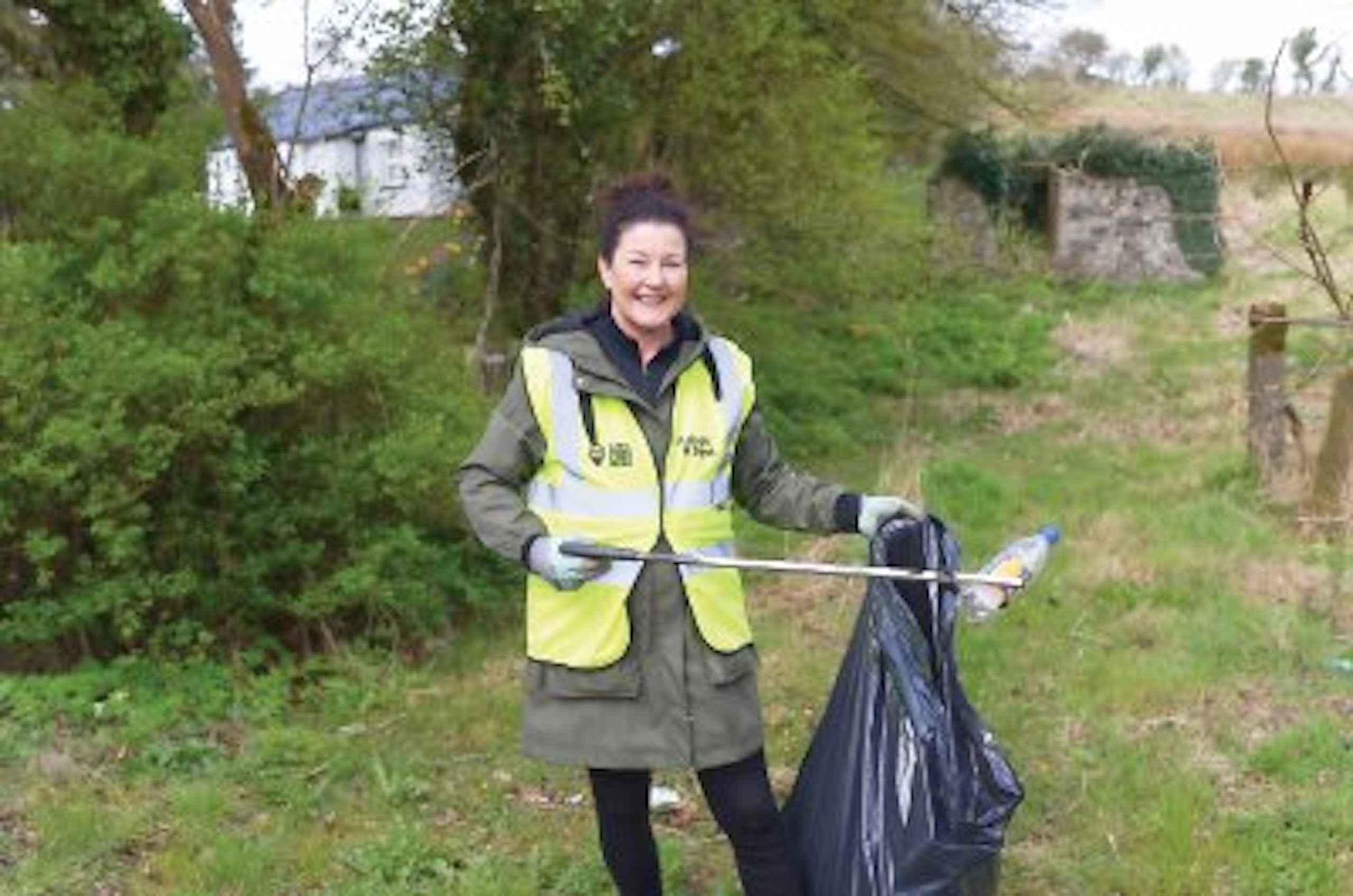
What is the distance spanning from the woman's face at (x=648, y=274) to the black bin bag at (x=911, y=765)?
0.67 metres

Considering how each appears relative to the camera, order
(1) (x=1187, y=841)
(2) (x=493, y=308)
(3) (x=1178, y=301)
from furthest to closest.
→ (3) (x=1178, y=301), (2) (x=493, y=308), (1) (x=1187, y=841)

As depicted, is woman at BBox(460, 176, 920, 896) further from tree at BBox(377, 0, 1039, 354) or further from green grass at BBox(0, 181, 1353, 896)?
tree at BBox(377, 0, 1039, 354)

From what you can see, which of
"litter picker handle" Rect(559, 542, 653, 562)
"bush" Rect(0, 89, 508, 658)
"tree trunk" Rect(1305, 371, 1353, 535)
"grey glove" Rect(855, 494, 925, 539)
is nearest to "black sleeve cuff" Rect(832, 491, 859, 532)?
Answer: "grey glove" Rect(855, 494, 925, 539)

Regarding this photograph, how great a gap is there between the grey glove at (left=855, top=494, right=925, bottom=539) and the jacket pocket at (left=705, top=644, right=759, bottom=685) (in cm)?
36

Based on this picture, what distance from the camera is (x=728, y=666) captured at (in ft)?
10.5

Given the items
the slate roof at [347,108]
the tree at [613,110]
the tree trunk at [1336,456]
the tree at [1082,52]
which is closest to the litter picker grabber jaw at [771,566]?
the tree trunk at [1336,456]

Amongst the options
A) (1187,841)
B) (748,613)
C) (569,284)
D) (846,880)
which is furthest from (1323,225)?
(846,880)

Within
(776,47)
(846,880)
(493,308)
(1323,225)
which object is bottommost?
(846,880)

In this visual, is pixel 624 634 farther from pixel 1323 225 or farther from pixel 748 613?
pixel 1323 225

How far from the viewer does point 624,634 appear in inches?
123

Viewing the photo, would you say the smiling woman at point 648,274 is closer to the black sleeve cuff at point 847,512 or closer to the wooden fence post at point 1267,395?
the black sleeve cuff at point 847,512

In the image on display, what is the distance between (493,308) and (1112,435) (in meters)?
4.57

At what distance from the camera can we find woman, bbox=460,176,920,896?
3.11 metres

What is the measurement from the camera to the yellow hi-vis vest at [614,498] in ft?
10.2
